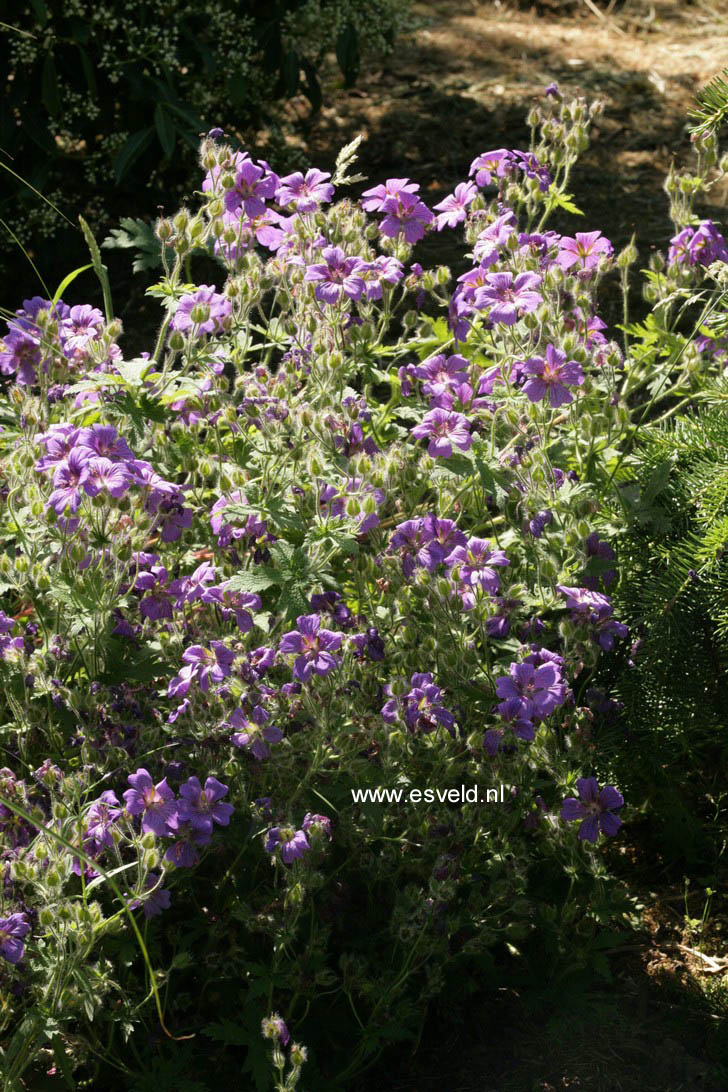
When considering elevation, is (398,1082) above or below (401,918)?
below

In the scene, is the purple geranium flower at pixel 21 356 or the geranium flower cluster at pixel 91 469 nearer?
the geranium flower cluster at pixel 91 469

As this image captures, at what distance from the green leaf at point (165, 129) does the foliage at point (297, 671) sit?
80.6 inches

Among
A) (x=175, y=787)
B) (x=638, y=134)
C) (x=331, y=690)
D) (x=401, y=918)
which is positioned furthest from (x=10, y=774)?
(x=638, y=134)

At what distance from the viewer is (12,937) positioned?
6.45 ft

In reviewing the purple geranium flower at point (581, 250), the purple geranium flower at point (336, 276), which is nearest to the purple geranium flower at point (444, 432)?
the purple geranium flower at point (336, 276)

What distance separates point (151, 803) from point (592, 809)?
0.83 metres

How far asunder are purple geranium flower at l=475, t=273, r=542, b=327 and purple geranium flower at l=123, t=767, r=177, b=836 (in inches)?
44.0

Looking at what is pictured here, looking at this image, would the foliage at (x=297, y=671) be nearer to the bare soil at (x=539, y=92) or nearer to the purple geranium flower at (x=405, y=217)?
the purple geranium flower at (x=405, y=217)

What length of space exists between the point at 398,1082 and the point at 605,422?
4.58 feet

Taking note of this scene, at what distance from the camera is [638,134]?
6.09m

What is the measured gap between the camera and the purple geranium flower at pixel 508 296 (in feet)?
8.17

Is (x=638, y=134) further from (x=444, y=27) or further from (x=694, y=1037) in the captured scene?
(x=694, y=1037)

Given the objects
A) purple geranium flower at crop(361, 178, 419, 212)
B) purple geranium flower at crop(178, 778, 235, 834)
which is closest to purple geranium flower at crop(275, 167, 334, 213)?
purple geranium flower at crop(361, 178, 419, 212)

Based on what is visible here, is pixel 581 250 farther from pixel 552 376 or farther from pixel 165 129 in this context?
pixel 165 129
